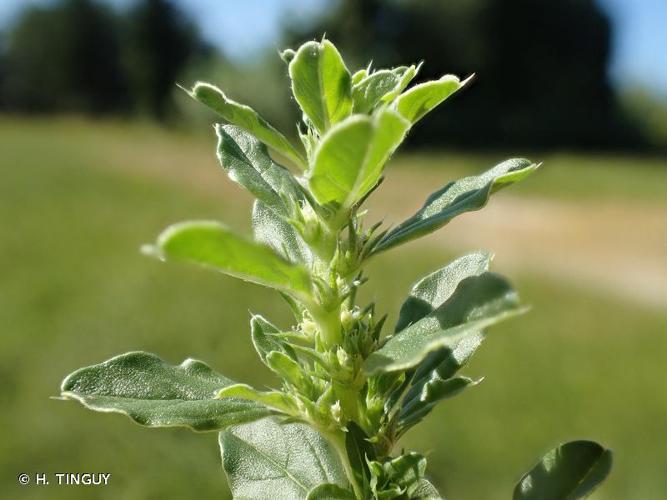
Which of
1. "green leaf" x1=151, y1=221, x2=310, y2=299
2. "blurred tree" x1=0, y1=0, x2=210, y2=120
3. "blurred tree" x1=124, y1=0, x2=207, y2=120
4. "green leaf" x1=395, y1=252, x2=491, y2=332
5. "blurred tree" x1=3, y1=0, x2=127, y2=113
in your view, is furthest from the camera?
"blurred tree" x1=3, y1=0, x2=127, y2=113

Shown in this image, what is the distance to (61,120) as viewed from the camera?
23.3 m

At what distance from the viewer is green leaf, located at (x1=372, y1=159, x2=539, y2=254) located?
59cm

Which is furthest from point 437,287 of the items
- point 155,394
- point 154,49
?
point 154,49

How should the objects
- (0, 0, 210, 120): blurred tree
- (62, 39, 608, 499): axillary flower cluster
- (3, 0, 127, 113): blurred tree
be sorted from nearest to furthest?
(62, 39, 608, 499): axillary flower cluster → (0, 0, 210, 120): blurred tree → (3, 0, 127, 113): blurred tree

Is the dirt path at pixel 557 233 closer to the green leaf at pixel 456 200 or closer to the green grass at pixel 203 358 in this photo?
the green grass at pixel 203 358

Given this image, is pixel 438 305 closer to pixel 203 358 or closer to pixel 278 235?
pixel 278 235

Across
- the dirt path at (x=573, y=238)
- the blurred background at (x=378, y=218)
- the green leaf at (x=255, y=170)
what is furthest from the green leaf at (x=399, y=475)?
the dirt path at (x=573, y=238)

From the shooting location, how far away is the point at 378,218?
941cm

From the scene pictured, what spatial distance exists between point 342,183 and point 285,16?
16.7 meters

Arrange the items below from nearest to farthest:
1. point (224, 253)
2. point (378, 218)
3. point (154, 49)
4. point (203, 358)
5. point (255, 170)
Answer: point (224, 253) < point (255, 170) < point (203, 358) < point (378, 218) < point (154, 49)

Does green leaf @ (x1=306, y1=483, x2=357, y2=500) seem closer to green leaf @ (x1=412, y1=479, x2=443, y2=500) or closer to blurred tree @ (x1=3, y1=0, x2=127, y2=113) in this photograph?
green leaf @ (x1=412, y1=479, x2=443, y2=500)

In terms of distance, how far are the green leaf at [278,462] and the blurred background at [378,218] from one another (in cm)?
165

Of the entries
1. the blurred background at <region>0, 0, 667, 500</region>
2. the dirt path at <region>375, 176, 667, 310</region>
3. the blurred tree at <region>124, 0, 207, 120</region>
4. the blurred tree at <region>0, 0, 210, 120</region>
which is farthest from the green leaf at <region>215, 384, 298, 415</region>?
the blurred tree at <region>0, 0, 210, 120</region>

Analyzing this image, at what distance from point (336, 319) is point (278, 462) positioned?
19cm
